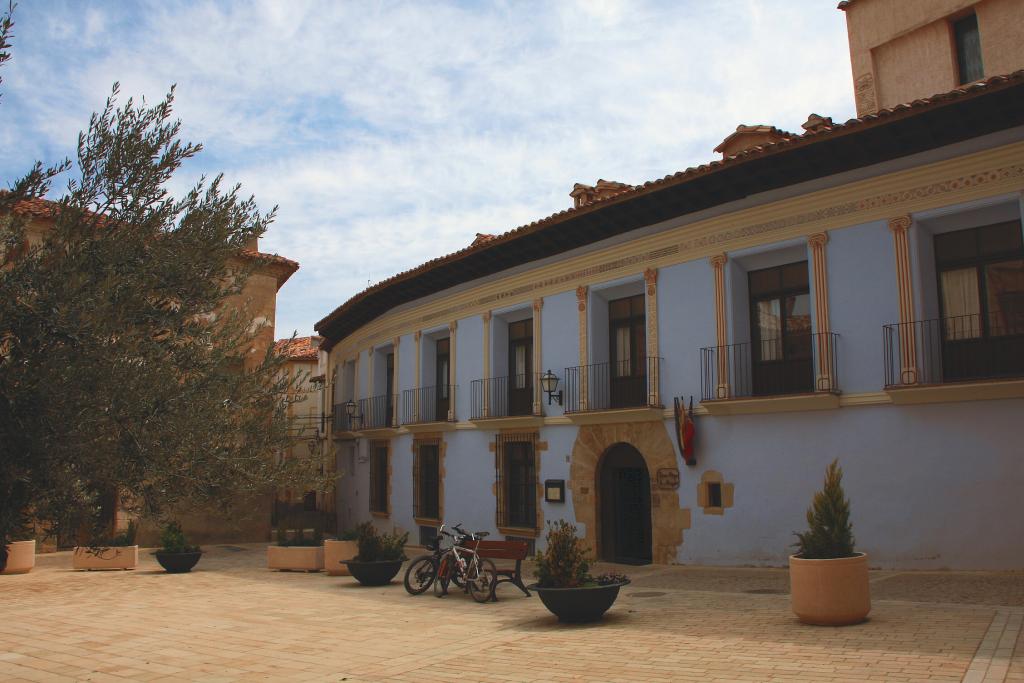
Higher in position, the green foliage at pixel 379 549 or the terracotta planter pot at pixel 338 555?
the green foliage at pixel 379 549

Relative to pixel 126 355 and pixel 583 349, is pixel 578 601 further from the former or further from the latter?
pixel 583 349

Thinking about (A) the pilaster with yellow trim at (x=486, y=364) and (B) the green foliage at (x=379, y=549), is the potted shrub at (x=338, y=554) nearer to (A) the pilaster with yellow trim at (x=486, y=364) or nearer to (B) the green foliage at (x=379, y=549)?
(B) the green foliage at (x=379, y=549)

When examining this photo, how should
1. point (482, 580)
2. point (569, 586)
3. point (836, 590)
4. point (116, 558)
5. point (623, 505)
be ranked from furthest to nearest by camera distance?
point (116, 558) < point (623, 505) < point (482, 580) < point (569, 586) < point (836, 590)

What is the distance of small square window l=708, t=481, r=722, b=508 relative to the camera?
46.9 feet

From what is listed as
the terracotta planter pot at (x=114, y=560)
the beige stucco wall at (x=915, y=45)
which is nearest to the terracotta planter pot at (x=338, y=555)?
the terracotta planter pot at (x=114, y=560)

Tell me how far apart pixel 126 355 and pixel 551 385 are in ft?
38.0

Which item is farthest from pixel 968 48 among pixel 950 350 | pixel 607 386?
pixel 607 386

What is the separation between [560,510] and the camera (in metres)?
17.1

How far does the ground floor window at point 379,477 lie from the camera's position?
23.8 m

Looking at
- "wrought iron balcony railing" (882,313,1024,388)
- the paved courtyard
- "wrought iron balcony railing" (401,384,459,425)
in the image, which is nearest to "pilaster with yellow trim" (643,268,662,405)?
the paved courtyard

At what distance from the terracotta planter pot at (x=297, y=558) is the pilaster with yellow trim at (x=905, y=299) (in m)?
11.3

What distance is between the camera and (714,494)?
47.2ft

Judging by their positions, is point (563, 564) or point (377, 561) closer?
point (563, 564)

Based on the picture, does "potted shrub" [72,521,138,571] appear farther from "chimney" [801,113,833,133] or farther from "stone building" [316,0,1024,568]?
"chimney" [801,113,833,133]
